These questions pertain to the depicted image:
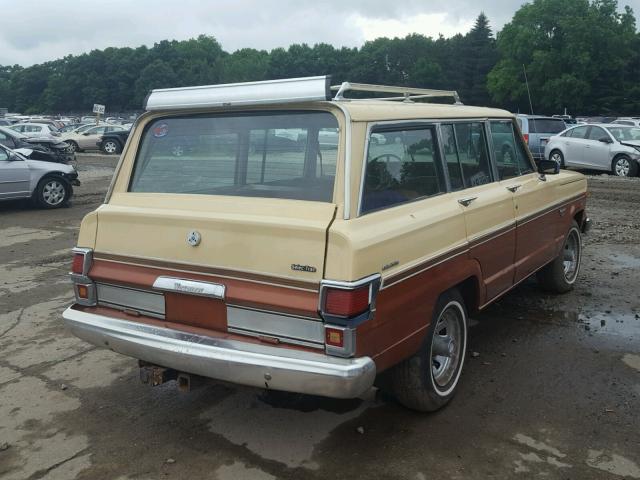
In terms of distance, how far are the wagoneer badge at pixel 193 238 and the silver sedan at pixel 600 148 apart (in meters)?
16.2

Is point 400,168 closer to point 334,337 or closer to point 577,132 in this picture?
point 334,337

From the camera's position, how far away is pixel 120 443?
141 inches

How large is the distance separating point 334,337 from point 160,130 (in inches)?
73.4

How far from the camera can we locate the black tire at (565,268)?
6.04m

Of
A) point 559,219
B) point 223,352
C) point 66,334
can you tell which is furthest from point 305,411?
point 559,219

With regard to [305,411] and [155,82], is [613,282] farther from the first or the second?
[155,82]

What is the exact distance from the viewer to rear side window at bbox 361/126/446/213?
11.1 feet

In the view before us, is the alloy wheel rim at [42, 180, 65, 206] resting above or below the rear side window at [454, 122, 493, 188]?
below

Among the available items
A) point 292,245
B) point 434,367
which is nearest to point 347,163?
point 292,245

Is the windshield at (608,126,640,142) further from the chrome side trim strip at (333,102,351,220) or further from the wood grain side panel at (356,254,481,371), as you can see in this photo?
the chrome side trim strip at (333,102,351,220)

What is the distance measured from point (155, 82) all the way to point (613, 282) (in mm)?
103471

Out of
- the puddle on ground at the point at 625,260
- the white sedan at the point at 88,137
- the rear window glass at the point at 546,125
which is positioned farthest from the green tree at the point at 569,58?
the puddle on ground at the point at 625,260

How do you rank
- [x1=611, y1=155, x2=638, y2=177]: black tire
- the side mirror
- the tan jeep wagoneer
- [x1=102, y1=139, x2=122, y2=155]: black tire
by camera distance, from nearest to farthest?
the tan jeep wagoneer
the side mirror
[x1=611, y1=155, x2=638, y2=177]: black tire
[x1=102, y1=139, x2=122, y2=155]: black tire

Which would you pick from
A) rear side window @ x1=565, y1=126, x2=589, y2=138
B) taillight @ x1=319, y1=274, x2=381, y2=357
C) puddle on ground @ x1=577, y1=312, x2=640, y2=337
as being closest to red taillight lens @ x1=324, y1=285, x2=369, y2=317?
taillight @ x1=319, y1=274, x2=381, y2=357
